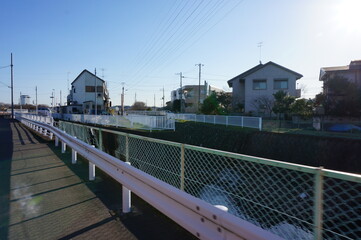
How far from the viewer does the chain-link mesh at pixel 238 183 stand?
11.1ft

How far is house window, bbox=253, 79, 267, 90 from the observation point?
112 ft

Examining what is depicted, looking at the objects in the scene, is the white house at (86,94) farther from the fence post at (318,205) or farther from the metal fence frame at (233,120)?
the fence post at (318,205)

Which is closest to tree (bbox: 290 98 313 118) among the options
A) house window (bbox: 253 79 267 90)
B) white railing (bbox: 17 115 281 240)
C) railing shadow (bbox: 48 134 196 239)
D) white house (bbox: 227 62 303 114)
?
white house (bbox: 227 62 303 114)

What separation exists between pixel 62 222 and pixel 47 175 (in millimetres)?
2606

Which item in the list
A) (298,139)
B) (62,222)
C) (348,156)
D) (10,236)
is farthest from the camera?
(298,139)

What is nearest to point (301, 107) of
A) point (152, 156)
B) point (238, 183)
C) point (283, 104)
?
point (283, 104)

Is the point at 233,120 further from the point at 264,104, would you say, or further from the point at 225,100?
the point at 225,100

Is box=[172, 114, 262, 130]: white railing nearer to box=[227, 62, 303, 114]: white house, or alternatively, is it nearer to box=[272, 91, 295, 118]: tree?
box=[272, 91, 295, 118]: tree

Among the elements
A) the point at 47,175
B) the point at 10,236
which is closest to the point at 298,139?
the point at 47,175

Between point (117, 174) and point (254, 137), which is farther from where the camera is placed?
point (254, 137)

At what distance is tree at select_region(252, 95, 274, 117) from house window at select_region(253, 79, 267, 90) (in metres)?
1.56

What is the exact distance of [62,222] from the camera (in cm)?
316

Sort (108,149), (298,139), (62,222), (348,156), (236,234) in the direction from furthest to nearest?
(298,139)
(348,156)
(108,149)
(62,222)
(236,234)

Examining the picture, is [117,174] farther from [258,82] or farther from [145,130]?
[258,82]
